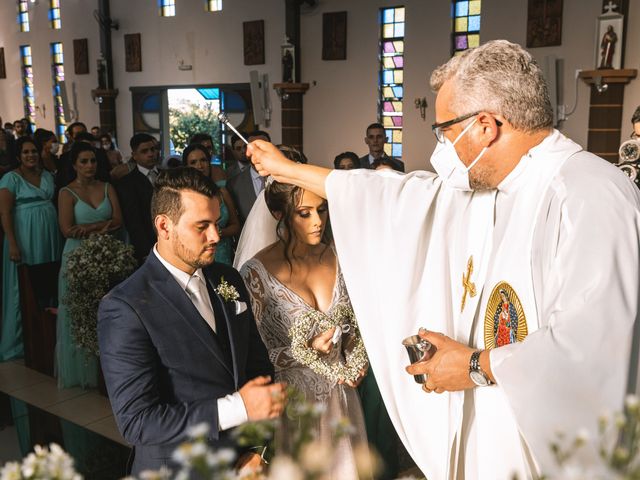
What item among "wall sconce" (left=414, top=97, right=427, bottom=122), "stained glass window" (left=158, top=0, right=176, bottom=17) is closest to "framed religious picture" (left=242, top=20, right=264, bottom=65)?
"stained glass window" (left=158, top=0, right=176, bottom=17)

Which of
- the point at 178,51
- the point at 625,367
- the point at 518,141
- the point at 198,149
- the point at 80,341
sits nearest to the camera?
the point at 625,367

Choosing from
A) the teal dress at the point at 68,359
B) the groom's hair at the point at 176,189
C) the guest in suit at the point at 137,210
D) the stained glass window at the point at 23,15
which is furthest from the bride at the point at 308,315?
the stained glass window at the point at 23,15

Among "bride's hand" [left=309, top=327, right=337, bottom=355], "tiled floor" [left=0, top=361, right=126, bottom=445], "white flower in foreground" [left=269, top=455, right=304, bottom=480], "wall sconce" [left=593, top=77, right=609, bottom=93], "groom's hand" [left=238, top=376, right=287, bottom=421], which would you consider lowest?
"tiled floor" [left=0, top=361, right=126, bottom=445]

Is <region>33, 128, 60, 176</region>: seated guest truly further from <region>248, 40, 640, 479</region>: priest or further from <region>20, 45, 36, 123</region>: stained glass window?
<region>20, 45, 36, 123</region>: stained glass window

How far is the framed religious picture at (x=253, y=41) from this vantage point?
15.0 meters

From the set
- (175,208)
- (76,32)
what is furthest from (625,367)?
(76,32)

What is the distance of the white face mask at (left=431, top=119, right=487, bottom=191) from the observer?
6.48ft

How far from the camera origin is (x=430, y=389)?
6.48 feet

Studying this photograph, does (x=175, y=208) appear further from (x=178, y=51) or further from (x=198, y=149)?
(x=178, y=51)

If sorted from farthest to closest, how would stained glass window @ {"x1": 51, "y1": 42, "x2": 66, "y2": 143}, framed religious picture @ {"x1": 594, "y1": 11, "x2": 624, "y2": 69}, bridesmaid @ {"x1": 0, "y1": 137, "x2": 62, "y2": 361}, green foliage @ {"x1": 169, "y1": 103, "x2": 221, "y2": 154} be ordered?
1. stained glass window @ {"x1": 51, "y1": 42, "x2": 66, "y2": 143}
2. green foliage @ {"x1": 169, "y1": 103, "x2": 221, "y2": 154}
3. framed religious picture @ {"x1": 594, "y1": 11, "x2": 624, "y2": 69}
4. bridesmaid @ {"x1": 0, "y1": 137, "x2": 62, "y2": 361}

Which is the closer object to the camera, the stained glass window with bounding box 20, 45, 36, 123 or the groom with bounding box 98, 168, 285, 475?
the groom with bounding box 98, 168, 285, 475

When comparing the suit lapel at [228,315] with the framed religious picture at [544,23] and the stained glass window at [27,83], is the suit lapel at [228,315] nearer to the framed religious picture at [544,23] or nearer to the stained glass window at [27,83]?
the framed religious picture at [544,23]

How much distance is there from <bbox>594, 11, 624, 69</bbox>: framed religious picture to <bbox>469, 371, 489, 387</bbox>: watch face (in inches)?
381

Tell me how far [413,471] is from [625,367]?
2.53 metres
